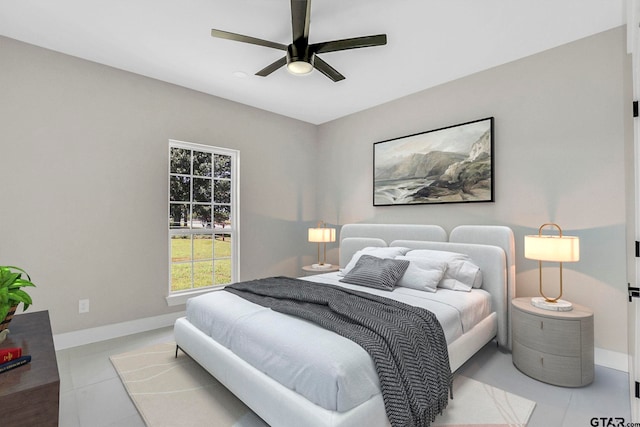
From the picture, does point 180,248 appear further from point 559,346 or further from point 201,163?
point 559,346

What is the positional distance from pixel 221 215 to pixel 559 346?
380cm

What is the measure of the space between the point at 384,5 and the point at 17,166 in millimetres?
3449

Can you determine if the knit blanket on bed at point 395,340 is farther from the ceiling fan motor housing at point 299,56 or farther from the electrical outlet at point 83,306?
the electrical outlet at point 83,306

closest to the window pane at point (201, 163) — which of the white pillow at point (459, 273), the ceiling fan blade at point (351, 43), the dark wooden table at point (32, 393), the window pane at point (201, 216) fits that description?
the window pane at point (201, 216)

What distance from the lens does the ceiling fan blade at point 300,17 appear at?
6.37 feet

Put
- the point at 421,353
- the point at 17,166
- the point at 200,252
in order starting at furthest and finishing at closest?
1. the point at 200,252
2. the point at 17,166
3. the point at 421,353

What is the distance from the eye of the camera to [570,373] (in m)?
2.25

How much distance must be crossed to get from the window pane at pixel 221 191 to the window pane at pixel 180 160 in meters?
0.41

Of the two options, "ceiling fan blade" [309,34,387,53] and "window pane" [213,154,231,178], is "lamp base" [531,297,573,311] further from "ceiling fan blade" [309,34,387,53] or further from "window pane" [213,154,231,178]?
"window pane" [213,154,231,178]

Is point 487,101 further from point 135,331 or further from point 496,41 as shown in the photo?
point 135,331

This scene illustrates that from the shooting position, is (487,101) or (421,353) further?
(487,101)

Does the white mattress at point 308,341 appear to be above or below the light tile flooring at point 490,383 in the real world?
above

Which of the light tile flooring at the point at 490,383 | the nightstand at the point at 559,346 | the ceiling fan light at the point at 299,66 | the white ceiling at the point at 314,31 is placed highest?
the white ceiling at the point at 314,31

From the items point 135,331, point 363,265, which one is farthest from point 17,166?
point 363,265
